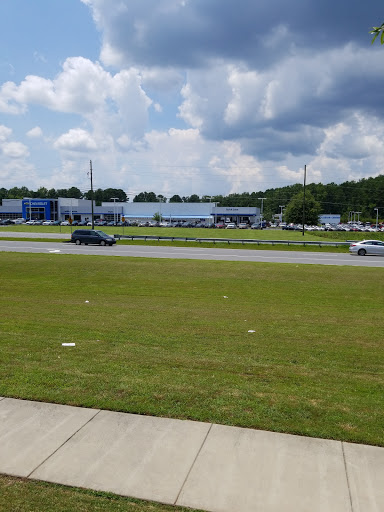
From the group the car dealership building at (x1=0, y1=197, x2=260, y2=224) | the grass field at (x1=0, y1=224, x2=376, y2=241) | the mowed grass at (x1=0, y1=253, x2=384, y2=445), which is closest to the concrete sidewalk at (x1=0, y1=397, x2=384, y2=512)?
the mowed grass at (x1=0, y1=253, x2=384, y2=445)

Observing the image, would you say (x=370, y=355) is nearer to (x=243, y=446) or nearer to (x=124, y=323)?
(x=243, y=446)

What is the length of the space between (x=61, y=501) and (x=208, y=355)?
13.7 feet

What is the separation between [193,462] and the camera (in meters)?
4.20

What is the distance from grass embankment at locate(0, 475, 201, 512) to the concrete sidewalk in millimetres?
97

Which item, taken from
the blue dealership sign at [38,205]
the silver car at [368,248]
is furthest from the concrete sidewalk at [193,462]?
the blue dealership sign at [38,205]

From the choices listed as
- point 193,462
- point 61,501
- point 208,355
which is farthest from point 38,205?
point 61,501

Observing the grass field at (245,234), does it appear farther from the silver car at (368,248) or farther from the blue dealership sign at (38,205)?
the blue dealership sign at (38,205)

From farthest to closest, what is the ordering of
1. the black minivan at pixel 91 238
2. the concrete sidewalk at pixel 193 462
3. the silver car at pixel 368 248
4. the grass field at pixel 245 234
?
the grass field at pixel 245 234
the black minivan at pixel 91 238
the silver car at pixel 368 248
the concrete sidewalk at pixel 193 462

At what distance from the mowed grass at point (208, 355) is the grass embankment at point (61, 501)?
1.55 meters

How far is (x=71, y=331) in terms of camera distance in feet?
29.7

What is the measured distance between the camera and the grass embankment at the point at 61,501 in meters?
3.49

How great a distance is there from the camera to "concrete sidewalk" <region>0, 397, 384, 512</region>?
3709mm

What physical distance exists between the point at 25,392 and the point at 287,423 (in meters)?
3.54

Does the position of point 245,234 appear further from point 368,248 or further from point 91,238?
point 368,248
